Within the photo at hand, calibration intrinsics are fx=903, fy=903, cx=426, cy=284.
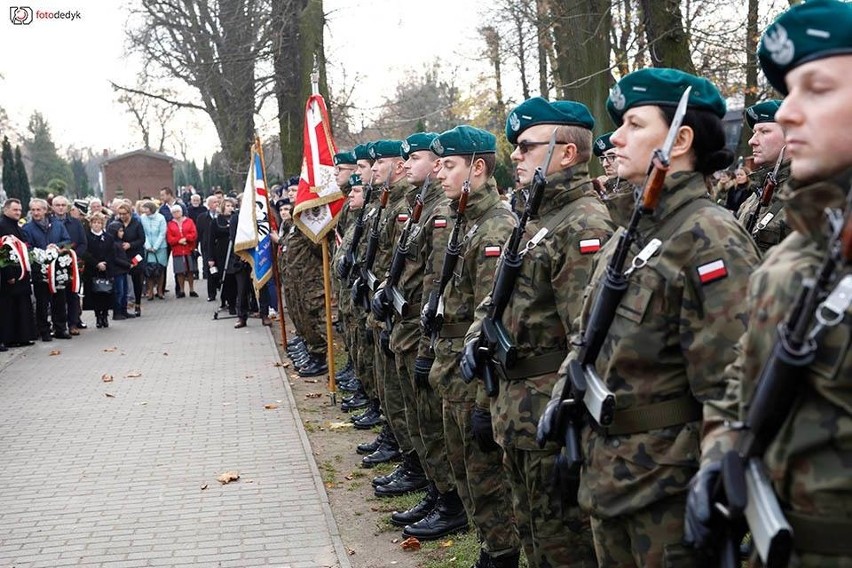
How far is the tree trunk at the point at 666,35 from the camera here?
11.1 meters

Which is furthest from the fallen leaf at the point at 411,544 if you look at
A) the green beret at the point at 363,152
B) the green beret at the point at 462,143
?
the green beret at the point at 363,152

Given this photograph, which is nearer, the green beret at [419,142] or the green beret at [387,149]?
the green beret at [419,142]

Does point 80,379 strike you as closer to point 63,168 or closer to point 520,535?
point 520,535

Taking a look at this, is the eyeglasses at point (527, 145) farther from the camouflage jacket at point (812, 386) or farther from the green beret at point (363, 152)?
the green beret at point (363, 152)

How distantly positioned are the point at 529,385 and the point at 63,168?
7002 cm

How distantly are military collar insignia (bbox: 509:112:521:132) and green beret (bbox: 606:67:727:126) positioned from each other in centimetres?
110

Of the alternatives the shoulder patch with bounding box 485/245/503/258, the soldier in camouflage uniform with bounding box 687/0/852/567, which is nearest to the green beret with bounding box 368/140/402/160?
the shoulder patch with bounding box 485/245/503/258

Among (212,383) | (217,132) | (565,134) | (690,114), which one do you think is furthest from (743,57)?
(217,132)

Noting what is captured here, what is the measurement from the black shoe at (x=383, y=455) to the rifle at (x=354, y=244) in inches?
69.0

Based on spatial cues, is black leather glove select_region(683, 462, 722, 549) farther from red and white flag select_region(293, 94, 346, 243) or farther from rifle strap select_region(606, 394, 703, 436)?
red and white flag select_region(293, 94, 346, 243)

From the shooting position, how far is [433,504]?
6.06m

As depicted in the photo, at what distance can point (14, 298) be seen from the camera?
1383 cm

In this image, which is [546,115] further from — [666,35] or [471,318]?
[666,35]

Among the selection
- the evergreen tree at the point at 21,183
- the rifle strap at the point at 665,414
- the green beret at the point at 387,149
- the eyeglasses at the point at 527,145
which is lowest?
the rifle strap at the point at 665,414
